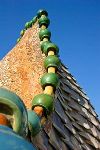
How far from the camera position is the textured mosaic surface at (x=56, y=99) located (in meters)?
3.33

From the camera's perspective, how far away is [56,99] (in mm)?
3576

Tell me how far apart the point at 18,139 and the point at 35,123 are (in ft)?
3.11

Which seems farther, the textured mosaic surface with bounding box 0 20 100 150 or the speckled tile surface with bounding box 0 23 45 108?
the speckled tile surface with bounding box 0 23 45 108

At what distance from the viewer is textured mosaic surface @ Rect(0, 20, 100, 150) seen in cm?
333

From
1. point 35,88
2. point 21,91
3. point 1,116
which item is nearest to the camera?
point 1,116

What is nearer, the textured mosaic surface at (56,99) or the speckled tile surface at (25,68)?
the textured mosaic surface at (56,99)

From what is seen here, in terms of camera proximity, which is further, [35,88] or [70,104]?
[70,104]

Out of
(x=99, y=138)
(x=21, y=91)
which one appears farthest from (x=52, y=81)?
(x=99, y=138)

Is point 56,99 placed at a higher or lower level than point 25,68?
lower

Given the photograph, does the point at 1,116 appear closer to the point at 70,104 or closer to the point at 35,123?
the point at 35,123

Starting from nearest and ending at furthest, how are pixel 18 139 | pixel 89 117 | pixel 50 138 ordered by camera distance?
pixel 18 139
pixel 50 138
pixel 89 117

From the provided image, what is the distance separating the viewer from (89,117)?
4430mm

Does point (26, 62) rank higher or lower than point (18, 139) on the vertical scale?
higher

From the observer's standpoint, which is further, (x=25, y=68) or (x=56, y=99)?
(x=25, y=68)
